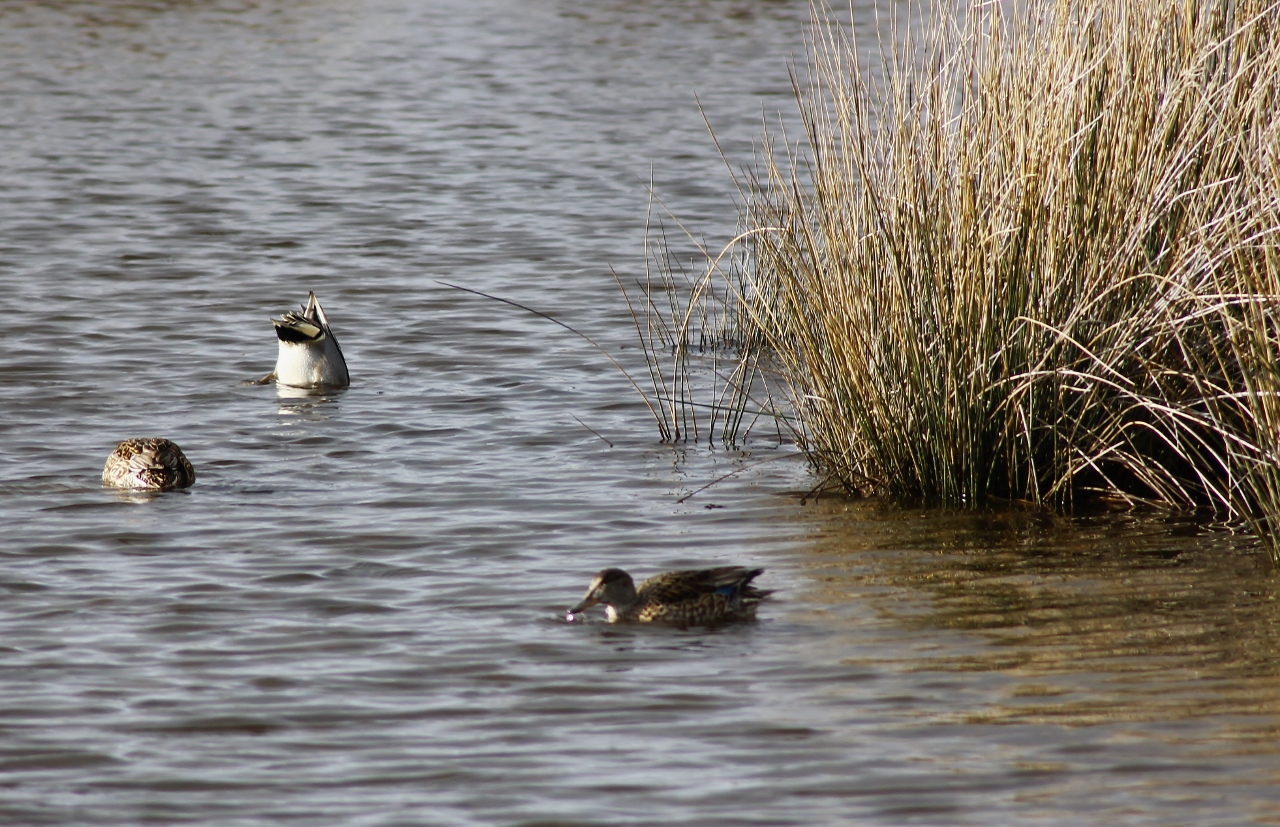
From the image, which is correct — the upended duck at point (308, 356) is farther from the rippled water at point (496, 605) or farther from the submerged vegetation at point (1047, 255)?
the submerged vegetation at point (1047, 255)

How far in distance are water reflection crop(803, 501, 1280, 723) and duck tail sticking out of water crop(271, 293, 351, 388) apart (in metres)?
3.75

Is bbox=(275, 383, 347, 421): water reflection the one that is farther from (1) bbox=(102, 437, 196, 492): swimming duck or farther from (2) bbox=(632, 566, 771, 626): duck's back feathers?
(2) bbox=(632, 566, 771, 626): duck's back feathers

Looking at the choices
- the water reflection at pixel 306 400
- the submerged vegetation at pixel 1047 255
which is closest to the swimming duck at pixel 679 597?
the submerged vegetation at pixel 1047 255

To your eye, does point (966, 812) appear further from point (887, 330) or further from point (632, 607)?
point (887, 330)

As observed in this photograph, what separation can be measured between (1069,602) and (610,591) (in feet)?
5.68

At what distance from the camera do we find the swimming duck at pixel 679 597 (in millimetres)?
6879

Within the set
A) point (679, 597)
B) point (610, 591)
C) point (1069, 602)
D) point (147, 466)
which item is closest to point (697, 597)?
point (679, 597)

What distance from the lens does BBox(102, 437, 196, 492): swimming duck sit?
8773 millimetres

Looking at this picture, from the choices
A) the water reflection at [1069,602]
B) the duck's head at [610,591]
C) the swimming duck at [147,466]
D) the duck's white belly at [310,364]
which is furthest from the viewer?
the duck's white belly at [310,364]

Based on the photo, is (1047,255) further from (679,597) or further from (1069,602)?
(679,597)

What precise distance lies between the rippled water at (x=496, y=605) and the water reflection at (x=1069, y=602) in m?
0.02

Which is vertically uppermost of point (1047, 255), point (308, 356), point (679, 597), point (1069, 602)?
point (1047, 255)

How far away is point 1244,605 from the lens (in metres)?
7.04

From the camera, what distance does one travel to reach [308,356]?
440 inches
